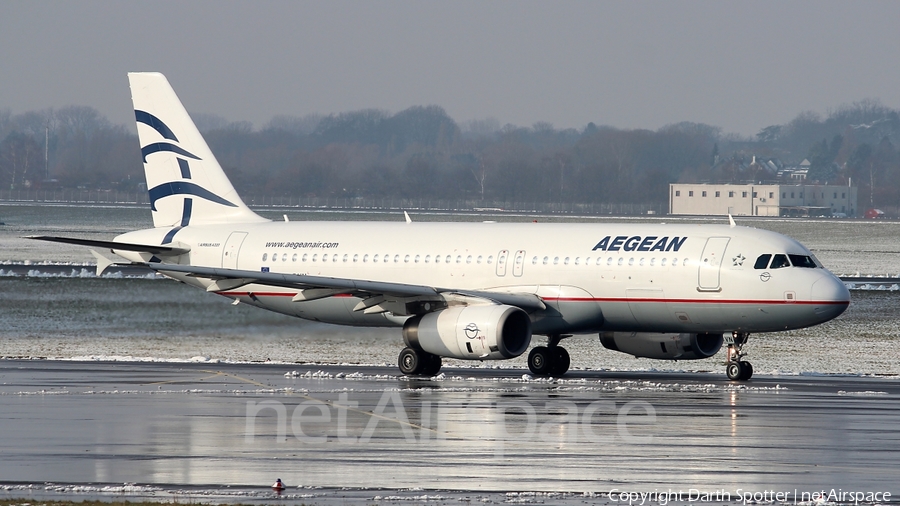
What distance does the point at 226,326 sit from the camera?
120ft

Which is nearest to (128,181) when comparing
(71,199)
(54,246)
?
(71,199)

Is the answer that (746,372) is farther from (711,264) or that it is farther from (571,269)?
(571,269)

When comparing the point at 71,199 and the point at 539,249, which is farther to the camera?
the point at 71,199

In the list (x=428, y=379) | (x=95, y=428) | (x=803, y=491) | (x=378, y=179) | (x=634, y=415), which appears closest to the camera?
(x=803, y=491)

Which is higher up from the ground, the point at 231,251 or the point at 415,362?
the point at 231,251

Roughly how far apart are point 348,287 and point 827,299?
11465 mm

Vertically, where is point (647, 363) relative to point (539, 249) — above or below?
below

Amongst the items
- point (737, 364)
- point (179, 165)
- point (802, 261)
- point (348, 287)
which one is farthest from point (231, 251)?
point (802, 261)

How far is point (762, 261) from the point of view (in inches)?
1242

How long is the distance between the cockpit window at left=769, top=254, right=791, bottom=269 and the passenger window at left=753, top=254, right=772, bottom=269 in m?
0.14

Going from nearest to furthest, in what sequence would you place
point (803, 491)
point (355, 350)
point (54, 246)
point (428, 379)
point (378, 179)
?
point (803, 491) < point (428, 379) < point (355, 350) < point (54, 246) < point (378, 179)

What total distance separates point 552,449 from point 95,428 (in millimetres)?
7552

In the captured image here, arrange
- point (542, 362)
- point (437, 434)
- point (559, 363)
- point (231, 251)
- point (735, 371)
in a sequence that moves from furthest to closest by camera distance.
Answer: point (231, 251)
point (559, 363)
point (542, 362)
point (735, 371)
point (437, 434)

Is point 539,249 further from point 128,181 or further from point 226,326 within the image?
point 128,181
